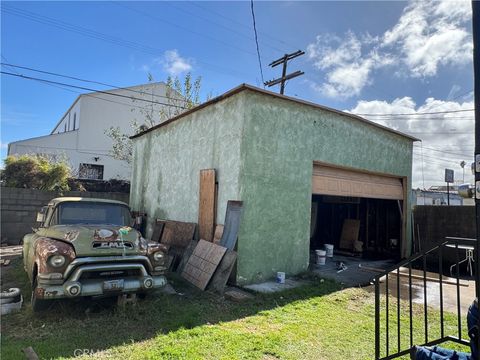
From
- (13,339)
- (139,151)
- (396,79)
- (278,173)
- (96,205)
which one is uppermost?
(396,79)

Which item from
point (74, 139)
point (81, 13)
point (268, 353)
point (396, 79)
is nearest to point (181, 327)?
point (268, 353)

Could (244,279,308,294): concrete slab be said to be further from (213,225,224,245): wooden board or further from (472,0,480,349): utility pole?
(472,0,480,349): utility pole

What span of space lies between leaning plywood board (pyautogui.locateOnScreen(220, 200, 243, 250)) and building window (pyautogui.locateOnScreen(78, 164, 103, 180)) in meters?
17.1

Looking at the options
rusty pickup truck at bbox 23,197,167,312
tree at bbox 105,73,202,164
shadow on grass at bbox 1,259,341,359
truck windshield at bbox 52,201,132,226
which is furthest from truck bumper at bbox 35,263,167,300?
tree at bbox 105,73,202,164

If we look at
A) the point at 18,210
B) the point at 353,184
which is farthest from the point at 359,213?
the point at 18,210

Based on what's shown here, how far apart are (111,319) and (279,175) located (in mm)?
4665

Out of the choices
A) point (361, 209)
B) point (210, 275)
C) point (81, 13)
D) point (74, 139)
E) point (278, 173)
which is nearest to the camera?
point (210, 275)

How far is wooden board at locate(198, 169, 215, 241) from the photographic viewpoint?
306 inches

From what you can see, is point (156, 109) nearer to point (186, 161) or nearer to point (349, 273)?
point (186, 161)

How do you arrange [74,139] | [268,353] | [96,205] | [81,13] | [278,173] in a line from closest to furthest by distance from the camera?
[268,353], [96,205], [278,173], [81,13], [74,139]

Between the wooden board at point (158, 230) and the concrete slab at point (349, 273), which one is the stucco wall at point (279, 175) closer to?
the concrete slab at point (349, 273)

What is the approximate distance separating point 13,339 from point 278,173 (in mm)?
5693

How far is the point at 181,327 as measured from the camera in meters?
4.45

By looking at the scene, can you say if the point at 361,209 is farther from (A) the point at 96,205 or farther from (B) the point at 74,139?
(B) the point at 74,139
